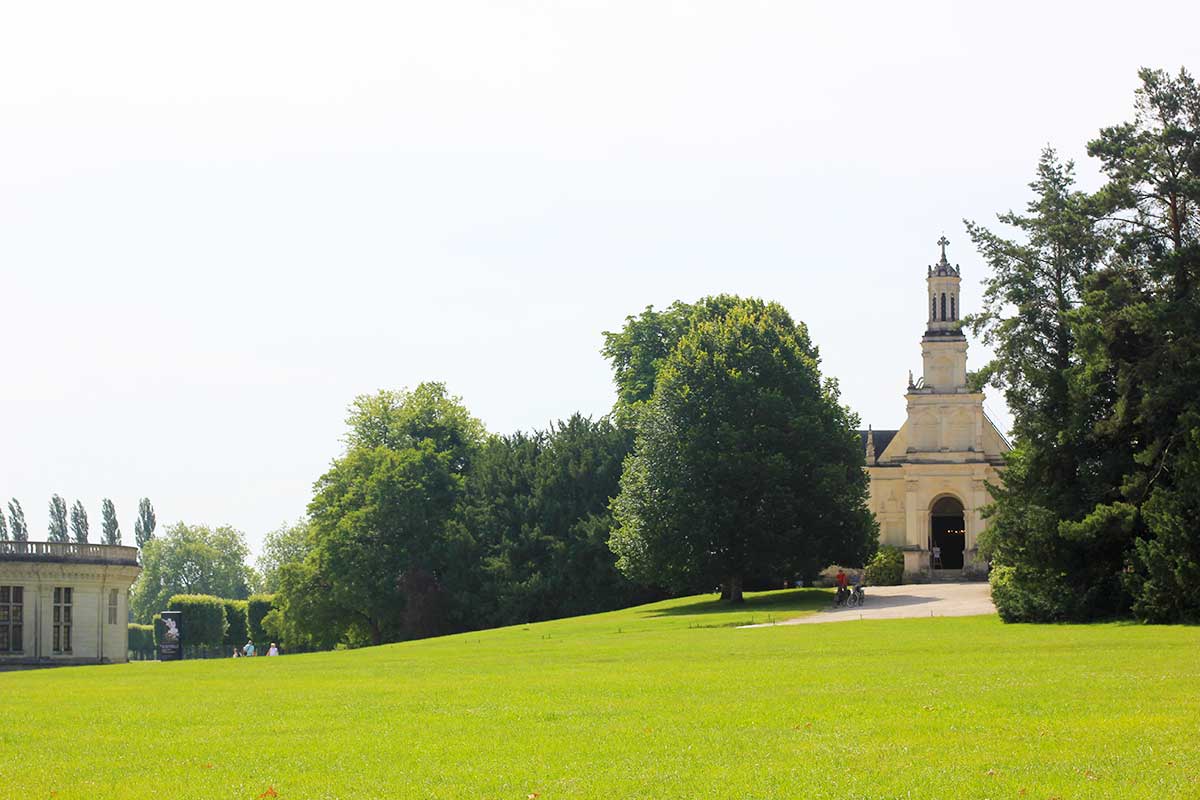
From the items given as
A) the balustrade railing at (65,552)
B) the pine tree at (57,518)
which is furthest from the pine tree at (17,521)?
the balustrade railing at (65,552)

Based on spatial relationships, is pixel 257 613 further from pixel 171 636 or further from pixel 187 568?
pixel 187 568

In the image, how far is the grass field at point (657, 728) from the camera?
1537 centimetres

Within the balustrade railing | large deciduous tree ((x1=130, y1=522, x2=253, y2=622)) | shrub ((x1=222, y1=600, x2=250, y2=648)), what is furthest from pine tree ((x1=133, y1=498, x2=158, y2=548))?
the balustrade railing

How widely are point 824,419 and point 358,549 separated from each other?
26803 mm

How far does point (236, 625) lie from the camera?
Answer: 11706 cm

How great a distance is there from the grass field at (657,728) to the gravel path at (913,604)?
17697 millimetres

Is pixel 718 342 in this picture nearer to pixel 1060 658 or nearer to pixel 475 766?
pixel 1060 658

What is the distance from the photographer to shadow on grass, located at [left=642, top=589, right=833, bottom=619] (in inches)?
2372

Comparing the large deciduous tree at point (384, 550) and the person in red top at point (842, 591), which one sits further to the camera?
the large deciduous tree at point (384, 550)

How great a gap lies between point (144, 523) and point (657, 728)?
176 m

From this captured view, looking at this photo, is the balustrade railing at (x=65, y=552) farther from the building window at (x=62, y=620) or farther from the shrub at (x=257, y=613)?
the shrub at (x=257, y=613)

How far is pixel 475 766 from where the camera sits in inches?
659

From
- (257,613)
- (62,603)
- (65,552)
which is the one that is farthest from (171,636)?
(257,613)


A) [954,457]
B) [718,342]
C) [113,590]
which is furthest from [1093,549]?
[113,590]
